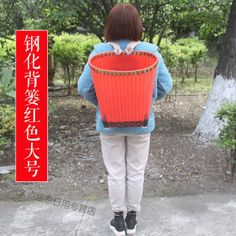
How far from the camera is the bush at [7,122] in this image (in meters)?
4.55

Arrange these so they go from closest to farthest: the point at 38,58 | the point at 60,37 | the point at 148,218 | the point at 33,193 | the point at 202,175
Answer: the point at 38,58, the point at 148,218, the point at 33,193, the point at 202,175, the point at 60,37

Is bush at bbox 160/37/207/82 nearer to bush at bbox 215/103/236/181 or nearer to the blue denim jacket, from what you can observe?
bush at bbox 215/103/236/181

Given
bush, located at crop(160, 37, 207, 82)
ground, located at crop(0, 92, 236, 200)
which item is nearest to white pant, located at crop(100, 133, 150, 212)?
ground, located at crop(0, 92, 236, 200)

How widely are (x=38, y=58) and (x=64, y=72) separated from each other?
539 cm

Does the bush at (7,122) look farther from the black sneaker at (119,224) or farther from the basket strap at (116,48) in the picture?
the basket strap at (116,48)

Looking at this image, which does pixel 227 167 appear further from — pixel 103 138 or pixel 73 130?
pixel 73 130

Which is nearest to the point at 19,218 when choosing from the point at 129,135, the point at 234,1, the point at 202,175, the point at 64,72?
the point at 129,135

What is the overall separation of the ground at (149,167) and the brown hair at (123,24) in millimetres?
1606

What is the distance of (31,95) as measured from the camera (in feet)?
10.9

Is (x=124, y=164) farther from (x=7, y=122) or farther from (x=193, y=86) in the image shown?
(x=193, y=86)

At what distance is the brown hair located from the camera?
278cm

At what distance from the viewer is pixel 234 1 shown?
15.5 ft

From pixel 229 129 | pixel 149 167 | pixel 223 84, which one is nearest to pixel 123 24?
pixel 229 129

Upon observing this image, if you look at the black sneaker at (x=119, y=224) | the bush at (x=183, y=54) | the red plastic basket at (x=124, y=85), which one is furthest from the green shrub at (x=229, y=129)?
the bush at (x=183, y=54)
